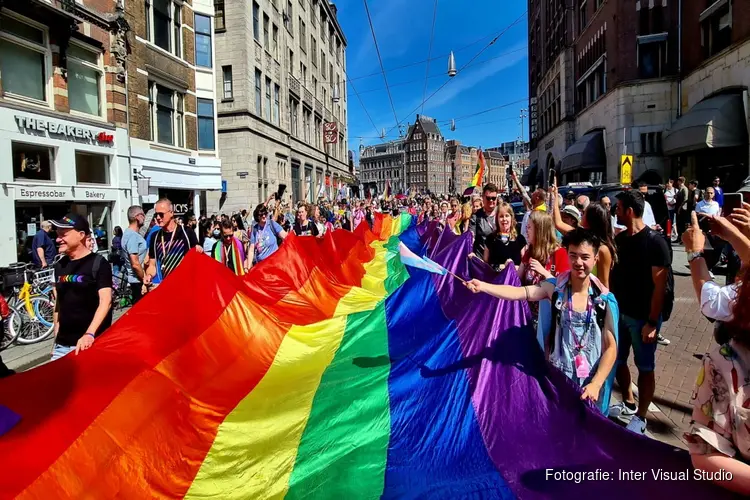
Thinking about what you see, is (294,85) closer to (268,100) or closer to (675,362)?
(268,100)

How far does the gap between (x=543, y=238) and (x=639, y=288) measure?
3.09 ft

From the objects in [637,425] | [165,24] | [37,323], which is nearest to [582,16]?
[165,24]

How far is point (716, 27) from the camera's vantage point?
19672mm

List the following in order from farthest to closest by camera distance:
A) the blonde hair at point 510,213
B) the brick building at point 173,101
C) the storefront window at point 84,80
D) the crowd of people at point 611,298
→ the brick building at point 173,101 → the storefront window at point 84,80 → the blonde hair at point 510,213 → the crowd of people at point 611,298

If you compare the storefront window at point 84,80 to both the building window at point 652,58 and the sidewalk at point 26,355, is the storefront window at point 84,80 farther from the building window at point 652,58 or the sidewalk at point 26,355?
the building window at point 652,58

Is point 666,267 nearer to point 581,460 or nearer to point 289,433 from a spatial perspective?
point 581,460

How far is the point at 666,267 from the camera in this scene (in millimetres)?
3732

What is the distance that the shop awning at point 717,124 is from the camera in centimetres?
1736

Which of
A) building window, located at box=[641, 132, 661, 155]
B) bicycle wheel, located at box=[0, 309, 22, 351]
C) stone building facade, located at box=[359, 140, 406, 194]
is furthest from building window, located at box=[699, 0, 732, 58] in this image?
stone building facade, located at box=[359, 140, 406, 194]

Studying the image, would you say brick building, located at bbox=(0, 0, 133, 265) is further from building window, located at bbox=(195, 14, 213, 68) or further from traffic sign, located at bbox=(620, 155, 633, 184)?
traffic sign, located at bbox=(620, 155, 633, 184)

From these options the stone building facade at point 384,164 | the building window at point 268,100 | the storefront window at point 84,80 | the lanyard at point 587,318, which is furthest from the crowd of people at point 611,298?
the stone building facade at point 384,164

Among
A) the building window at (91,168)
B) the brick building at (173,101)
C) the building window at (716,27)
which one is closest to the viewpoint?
the building window at (91,168)

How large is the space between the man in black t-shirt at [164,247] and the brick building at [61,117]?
784cm

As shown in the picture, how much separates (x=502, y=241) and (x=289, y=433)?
3.74 meters
